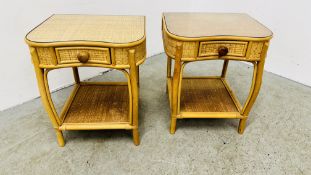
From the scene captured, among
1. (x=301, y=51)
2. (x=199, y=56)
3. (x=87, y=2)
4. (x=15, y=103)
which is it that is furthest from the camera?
(x=301, y=51)

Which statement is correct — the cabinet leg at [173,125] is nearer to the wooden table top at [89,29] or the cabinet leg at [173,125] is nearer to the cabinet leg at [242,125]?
the cabinet leg at [242,125]

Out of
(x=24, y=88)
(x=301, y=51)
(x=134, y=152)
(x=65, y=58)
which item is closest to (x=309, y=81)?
(x=301, y=51)

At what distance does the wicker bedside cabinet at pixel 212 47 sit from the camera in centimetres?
104

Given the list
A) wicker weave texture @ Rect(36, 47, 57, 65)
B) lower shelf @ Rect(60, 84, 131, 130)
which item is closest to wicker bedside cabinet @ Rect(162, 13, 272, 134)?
lower shelf @ Rect(60, 84, 131, 130)

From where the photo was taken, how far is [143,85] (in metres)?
1.81

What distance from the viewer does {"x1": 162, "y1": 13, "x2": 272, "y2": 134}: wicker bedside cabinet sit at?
1.04 meters

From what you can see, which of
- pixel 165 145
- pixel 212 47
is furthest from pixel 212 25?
pixel 165 145

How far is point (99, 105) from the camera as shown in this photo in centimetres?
134

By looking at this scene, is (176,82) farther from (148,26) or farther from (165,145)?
(148,26)

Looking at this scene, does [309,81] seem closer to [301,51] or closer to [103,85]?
[301,51]

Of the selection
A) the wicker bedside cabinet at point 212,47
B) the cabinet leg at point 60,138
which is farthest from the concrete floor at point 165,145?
the wicker bedside cabinet at point 212,47

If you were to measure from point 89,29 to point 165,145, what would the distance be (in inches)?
29.1

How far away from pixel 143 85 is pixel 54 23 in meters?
0.85

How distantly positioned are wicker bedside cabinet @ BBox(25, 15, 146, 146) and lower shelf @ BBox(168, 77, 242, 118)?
36 cm
